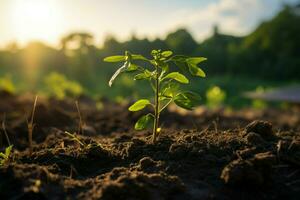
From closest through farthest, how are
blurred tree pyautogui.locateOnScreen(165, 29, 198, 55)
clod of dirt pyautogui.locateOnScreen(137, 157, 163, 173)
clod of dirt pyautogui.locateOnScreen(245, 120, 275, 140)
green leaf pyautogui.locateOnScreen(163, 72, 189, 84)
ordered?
1. clod of dirt pyautogui.locateOnScreen(137, 157, 163, 173)
2. green leaf pyautogui.locateOnScreen(163, 72, 189, 84)
3. clod of dirt pyautogui.locateOnScreen(245, 120, 275, 140)
4. blurred tree pyautogui.locateOnScreen(165, 29, 198, 55)

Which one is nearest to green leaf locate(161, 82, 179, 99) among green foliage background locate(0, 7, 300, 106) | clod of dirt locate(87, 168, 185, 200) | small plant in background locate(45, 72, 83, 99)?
clod of dirt locate(87, 168, 185, 200)

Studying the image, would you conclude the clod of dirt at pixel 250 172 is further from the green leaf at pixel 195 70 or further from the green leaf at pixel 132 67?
the green leaf at pixel 132 67

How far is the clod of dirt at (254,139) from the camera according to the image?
228 centimetres

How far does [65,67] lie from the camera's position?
108ft

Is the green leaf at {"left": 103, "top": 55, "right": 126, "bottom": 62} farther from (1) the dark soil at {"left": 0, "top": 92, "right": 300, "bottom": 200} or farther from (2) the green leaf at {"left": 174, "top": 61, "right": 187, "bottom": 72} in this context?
(1) the dark soil at {"left": 0, "top": 92, "right": 300, "bottom": 200}

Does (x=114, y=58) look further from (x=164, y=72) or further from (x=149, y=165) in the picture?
(x=149, y=165)

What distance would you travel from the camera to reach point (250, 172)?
5.92ft

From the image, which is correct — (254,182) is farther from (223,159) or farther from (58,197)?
(58,197)

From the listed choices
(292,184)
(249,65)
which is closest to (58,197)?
(292,184)

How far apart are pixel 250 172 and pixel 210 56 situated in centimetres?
3393

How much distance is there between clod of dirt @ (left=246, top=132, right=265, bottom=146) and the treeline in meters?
16.5

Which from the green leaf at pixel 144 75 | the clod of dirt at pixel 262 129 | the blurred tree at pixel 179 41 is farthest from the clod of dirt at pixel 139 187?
the blurred tree at pixel 179 41

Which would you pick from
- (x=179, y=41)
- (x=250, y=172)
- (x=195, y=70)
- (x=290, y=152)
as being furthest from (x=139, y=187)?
(x=179, y=41)

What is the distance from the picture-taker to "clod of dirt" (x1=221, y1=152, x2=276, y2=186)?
180 centimetres
